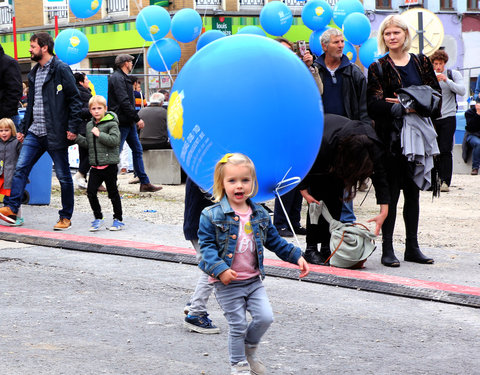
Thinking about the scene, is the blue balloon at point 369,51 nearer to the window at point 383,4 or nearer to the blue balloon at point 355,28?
the blue balloon at point 355,28

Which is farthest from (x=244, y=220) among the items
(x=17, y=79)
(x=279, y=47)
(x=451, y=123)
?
(x=451, y=123)

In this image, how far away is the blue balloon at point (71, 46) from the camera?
1684 cm

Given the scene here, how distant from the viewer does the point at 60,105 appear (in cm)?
868

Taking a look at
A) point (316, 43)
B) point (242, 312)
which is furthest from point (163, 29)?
point (242, 312)

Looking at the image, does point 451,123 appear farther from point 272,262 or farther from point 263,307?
point 263,307

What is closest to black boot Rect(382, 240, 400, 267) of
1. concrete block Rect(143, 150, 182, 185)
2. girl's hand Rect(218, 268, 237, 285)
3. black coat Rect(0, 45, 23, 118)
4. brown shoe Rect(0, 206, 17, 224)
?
girl's hand Rect(218, 268, 237, 285)

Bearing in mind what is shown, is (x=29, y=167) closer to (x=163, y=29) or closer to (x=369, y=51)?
(x=163, y=29)

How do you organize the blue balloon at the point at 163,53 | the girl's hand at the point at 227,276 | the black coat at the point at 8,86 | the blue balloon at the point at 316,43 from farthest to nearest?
the blue balloon at the point at 316,43
the blue balloon at the point at 163,53
the black coat at the point at 8,86
the girl's hand at the point at 227,276

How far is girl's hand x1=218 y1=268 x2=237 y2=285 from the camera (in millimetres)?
3854

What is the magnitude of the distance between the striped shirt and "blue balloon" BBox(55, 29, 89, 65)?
8.23 meters

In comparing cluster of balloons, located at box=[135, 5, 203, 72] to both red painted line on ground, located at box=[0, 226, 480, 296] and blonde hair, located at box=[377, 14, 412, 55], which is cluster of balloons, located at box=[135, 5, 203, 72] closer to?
red painted line on ground, located at box=[0, 226, 480, 296]

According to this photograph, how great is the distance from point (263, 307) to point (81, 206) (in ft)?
23.9

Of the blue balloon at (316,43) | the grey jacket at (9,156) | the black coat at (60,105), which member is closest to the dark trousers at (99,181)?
the black coat at (60,105)

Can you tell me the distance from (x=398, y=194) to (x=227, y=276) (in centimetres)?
345
